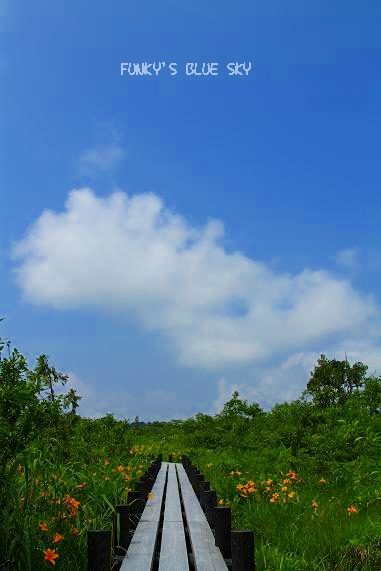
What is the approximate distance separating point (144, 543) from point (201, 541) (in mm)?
574

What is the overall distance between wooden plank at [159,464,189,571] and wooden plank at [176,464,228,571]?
99mm

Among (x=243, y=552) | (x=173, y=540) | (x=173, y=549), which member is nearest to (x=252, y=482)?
(x=173, y=540)

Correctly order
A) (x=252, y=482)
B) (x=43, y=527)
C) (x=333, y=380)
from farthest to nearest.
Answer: (x=333, y=380) < (x=252, y=482) < (x=43, y=527)

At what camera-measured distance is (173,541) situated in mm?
5895

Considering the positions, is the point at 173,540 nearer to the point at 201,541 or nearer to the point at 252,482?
the point at 201,541

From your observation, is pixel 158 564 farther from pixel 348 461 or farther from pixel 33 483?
pixel 348 461

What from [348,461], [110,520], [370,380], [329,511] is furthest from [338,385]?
[110,520]

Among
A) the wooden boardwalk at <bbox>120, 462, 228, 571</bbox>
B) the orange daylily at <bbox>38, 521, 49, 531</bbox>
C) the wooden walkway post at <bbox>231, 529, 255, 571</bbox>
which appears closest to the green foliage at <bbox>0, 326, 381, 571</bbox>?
the orange daylily at <bbox>38, 521, 49, 531</bbox>

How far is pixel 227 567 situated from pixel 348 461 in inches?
287

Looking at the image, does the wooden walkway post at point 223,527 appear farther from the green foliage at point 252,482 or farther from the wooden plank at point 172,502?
the wooden plank at point 172,502

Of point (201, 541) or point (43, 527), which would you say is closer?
point (43, 527)

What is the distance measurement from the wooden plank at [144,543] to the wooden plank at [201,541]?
0.39 m

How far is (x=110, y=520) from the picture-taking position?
591cm

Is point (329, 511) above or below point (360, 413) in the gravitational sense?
below
